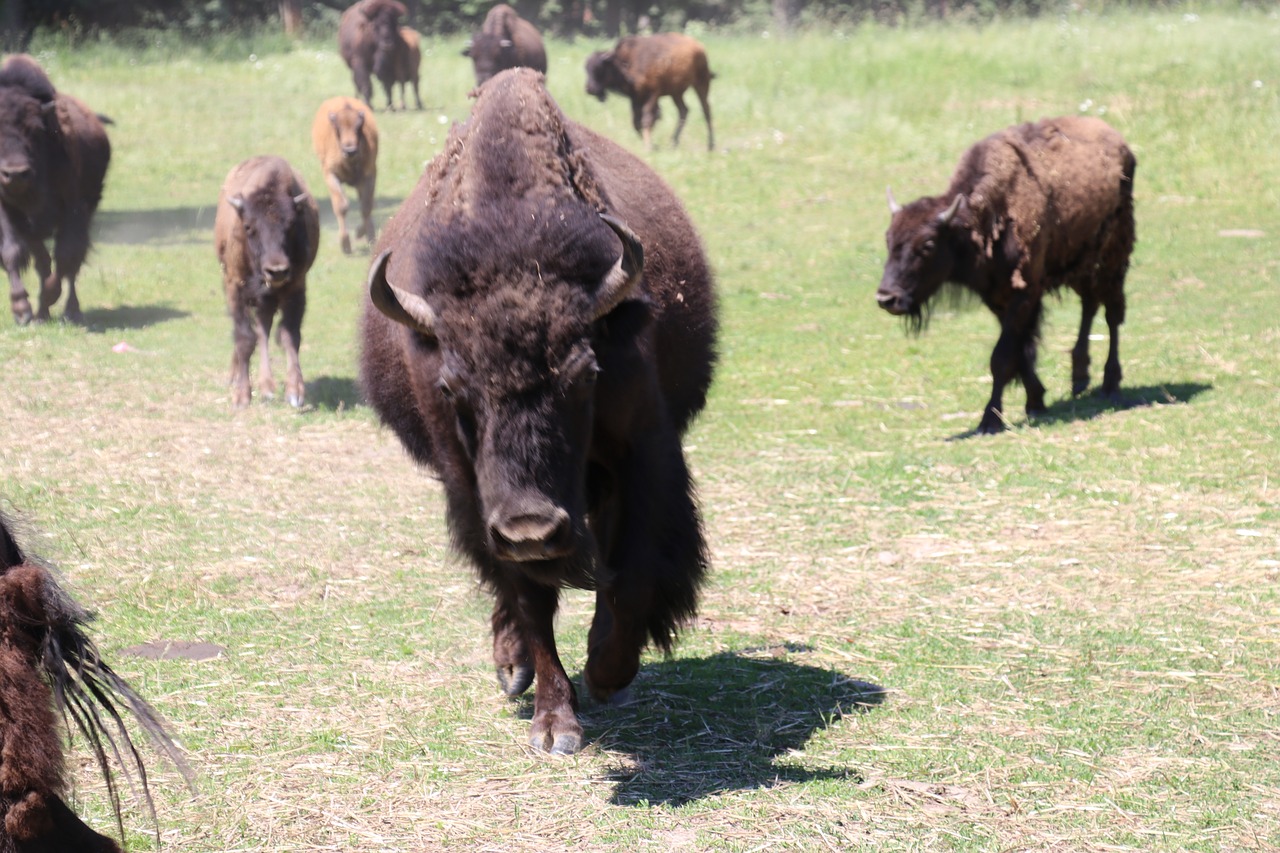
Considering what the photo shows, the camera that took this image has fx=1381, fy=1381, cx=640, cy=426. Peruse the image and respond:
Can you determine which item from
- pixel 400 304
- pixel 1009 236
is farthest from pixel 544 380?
pixel 1009 236

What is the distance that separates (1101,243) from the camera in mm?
10531

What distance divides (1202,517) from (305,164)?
17777mm

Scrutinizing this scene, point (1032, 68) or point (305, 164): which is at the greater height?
point (1032, 68)

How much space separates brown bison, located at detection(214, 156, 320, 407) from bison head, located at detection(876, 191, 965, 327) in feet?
14.4

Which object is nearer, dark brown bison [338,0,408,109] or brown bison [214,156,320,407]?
brown bison [214,156,320,407]

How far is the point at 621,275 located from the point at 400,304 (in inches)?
27.3

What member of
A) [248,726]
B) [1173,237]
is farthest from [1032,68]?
[248,726]

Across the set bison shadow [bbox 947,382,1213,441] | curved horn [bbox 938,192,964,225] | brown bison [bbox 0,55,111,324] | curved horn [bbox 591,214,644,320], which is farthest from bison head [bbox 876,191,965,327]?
brown bison [bbox 0,55,111,324]

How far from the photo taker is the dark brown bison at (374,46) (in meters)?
27.3

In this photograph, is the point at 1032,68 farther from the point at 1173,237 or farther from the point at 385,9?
the point at 385,9

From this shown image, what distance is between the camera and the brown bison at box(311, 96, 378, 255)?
17.0 m

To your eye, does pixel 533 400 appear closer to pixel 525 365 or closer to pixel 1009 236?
pixel 525 365

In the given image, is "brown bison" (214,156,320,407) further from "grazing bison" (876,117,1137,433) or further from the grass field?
"grazing bison" (876,117,1137,433)

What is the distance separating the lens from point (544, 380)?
13.4 ft
